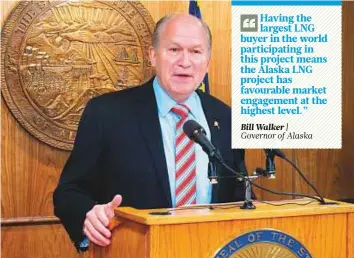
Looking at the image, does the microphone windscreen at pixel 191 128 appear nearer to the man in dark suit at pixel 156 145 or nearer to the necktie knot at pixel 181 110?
the man in dark suit at pixel 156 145

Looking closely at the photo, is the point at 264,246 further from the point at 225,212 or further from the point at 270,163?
the point at 270,163

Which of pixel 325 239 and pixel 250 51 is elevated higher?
pixel 250 51

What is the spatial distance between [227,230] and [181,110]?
671 mm

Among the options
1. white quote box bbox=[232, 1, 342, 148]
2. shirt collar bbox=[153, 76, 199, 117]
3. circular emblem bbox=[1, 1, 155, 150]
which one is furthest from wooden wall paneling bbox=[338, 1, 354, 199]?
shirt collar bbox=[153, 76, 199, 117]

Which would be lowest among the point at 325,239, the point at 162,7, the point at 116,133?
the point at 325,239

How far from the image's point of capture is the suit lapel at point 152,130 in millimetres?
1959

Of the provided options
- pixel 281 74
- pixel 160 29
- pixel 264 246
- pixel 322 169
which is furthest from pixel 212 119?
pixel 322 169

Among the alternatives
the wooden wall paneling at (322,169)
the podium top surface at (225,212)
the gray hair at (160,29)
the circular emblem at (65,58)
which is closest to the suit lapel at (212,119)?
the gray hair at (160,29)

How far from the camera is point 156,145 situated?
202 cm

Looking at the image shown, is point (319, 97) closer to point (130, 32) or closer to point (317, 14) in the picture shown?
point (317, 14)

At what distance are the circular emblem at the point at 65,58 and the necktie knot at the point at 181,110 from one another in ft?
5.35

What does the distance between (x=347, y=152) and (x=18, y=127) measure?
2.26 metres

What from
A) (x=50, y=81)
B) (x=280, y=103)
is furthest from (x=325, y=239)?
(x=50, y=81)

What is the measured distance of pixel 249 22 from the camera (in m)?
2.54
